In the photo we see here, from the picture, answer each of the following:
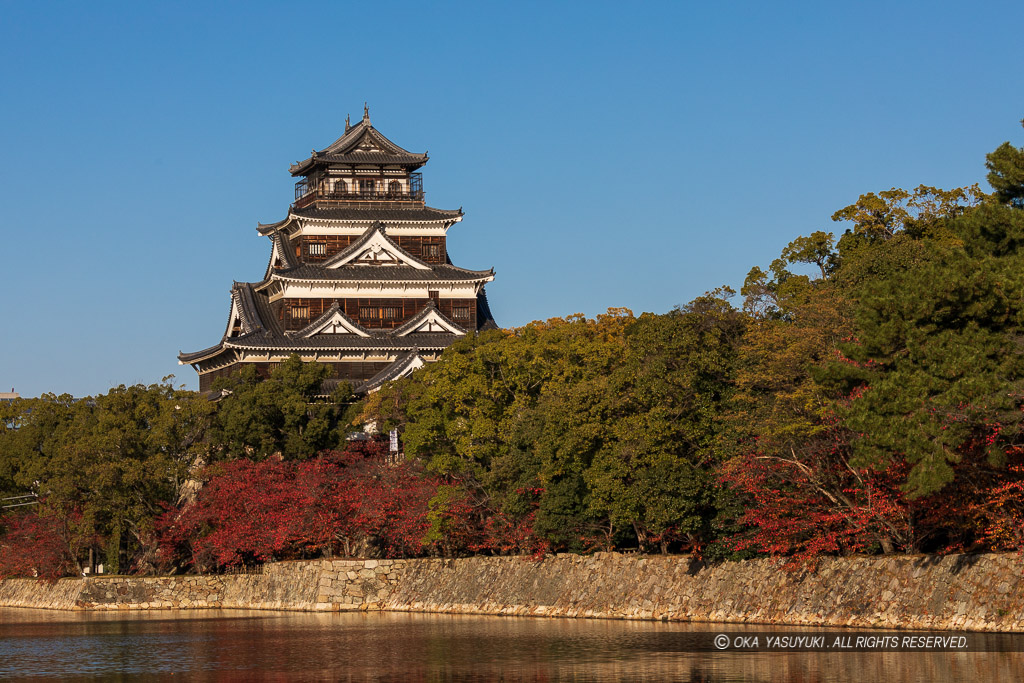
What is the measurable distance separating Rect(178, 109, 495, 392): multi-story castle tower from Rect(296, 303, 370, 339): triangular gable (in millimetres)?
56

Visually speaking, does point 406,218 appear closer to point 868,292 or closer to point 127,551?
point 127,551

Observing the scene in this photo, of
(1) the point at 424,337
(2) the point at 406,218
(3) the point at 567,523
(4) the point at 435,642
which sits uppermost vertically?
(2) the point at 406,218

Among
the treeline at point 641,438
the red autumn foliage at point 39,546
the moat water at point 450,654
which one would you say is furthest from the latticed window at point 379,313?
the moat water at point 450,654

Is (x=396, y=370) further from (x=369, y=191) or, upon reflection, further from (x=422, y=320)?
(x=369, y=191)

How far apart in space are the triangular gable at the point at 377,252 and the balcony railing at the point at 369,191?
394cm

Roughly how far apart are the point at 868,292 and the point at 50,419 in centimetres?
3816

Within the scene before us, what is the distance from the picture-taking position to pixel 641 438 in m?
34.0

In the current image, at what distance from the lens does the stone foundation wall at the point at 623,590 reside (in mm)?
27156

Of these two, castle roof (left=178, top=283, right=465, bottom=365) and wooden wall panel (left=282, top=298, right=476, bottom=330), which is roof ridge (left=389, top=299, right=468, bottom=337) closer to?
castle roof (left=178, top=283, right=465, bottom=365)

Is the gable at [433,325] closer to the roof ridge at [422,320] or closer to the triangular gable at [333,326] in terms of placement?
the roof ridge at [422,320]

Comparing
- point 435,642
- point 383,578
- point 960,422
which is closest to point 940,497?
point 960,422

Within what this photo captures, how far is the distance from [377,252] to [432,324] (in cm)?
542

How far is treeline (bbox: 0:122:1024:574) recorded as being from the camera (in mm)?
26344

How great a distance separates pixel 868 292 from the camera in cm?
2750
